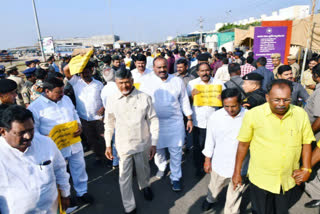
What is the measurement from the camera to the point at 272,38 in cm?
764

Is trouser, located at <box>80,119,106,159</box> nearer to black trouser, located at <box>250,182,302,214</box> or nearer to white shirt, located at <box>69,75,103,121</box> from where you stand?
white shirt, located at <box>69,75,103,121</box>

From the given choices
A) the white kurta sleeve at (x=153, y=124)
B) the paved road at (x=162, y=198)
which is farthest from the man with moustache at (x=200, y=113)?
the white kurta sleeve at (x=153, y=124)

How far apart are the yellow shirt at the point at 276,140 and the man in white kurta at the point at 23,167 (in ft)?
6.04

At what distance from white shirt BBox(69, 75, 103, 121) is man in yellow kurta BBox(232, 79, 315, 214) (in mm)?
2696

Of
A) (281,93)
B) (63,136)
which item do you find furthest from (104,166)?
(281,93)

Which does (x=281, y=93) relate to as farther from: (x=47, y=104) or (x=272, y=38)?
(x=272, y=38)

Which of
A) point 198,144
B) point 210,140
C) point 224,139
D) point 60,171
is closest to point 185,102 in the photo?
point 198,144

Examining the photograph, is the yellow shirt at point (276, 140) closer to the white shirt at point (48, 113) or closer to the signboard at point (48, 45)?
the white shirt at point (48, 113)

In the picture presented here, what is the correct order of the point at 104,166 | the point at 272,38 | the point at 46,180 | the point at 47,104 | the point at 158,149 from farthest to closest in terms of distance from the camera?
the point at 272,38 < the point at 104,166 < the point at 158,149 < the point at 47,104 < the point at 46,180

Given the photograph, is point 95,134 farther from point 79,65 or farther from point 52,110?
point 52,110

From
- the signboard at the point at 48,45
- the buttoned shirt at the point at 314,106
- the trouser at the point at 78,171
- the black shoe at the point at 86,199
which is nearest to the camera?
the buttoned shirt at the point at 314,106

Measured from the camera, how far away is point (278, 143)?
1.94 meters

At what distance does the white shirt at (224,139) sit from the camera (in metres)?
2.50

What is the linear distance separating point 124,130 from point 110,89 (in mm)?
1352
